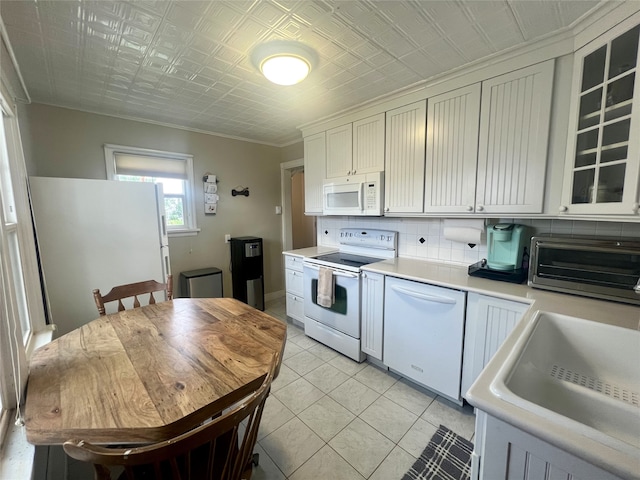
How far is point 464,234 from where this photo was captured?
2074mm

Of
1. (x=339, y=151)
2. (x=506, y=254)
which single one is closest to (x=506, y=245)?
(x=506, y=254)

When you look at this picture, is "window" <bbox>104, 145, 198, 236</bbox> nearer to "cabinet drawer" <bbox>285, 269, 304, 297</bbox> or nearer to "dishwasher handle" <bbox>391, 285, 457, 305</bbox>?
"cabinet drawer" <bbox>285, 269, 304, 297</bbox>

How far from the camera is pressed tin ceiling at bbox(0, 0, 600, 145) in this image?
1.30m

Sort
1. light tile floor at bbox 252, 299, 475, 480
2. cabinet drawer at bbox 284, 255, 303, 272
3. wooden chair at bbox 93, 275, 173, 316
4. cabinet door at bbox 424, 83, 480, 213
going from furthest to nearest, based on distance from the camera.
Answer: cabinet drawer at bbox 284, 255, 303, 272 → cabinet door at bbox 424, 83, 480, 213 → wooden chair at bbox 93, 275, 173, 316 → light tile floor at bbox 252, 299, 475, 480

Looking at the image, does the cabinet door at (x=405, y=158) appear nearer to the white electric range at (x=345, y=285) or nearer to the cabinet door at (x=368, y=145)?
the cabinet door at (x=368, y=145)

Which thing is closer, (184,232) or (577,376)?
(577,376)

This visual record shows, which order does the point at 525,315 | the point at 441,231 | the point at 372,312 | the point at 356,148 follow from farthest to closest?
the point at 356,148
the point at 441,231
the point at 372,312
the point at 525,315

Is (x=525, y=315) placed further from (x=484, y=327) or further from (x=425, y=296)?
(x=425, y=296)

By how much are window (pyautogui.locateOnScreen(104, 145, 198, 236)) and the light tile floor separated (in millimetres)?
2134

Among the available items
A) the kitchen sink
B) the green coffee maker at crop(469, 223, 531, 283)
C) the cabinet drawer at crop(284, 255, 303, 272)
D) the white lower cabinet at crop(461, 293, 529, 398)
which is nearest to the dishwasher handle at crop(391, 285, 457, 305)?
the white lower cabinet at crop(461, 293, 529, 398)

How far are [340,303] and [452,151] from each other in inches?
62.4

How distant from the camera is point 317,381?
7.11 feet

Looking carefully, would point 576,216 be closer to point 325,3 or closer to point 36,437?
point 325,3

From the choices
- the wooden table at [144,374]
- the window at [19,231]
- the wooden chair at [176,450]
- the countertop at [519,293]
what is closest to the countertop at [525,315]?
the countertop at [519,293]
